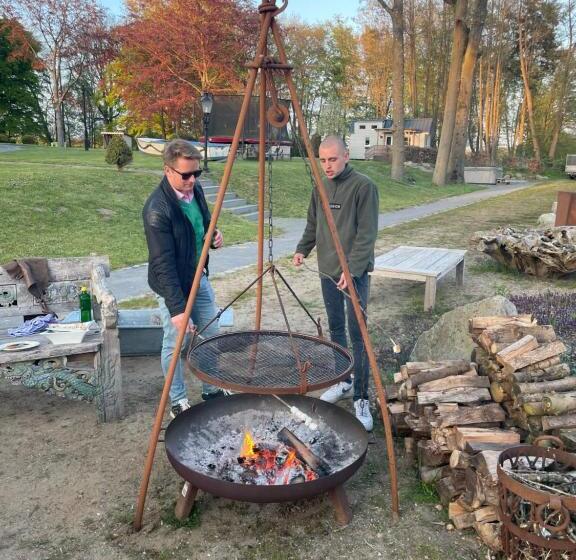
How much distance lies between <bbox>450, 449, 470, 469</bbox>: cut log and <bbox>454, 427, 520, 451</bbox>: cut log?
0.11ft

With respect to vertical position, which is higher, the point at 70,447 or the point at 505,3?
the point at 505,3

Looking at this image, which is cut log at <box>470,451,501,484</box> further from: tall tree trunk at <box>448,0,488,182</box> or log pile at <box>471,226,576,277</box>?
tall tree trunk at <box>448,0,488,182</box>

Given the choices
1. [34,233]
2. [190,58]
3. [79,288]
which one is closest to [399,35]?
[190,58]

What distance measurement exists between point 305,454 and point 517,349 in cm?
134

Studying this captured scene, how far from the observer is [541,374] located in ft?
9.69

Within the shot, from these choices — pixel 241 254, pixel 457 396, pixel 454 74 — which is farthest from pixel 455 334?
pixel 454 74

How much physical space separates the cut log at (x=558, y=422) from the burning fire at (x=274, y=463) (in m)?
1.22

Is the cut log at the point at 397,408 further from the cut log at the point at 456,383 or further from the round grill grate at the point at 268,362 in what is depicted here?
the round grill grate at the point at 268,362

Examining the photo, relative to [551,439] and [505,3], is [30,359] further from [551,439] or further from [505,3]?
[505,3]

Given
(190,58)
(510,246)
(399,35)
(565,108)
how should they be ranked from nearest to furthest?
1. (510,246)
2. (399,35)
3. (190,58)
4. (565,108)

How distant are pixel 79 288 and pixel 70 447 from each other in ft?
5.29

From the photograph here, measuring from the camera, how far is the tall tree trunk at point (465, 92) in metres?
21.1

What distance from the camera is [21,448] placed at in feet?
11.0

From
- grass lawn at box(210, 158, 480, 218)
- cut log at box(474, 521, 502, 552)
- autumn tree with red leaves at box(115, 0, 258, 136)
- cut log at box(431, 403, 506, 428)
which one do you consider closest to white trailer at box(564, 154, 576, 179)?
grass lawn at box(210, 158, 480, 218)
